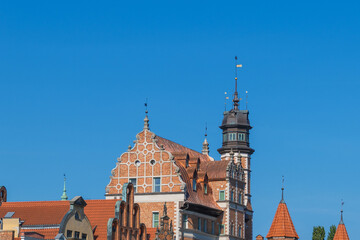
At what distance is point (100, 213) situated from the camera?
88.5m

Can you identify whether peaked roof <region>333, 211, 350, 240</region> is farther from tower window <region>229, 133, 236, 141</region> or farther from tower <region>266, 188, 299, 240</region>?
tower window <region>229, 133, 236, 141</region>

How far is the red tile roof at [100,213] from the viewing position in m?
86.2

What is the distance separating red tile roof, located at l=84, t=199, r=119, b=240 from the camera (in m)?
86.2

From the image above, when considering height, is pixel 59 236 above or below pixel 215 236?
below

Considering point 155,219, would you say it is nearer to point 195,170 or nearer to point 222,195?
point 195,170

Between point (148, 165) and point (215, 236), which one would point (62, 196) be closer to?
point (148, 165)

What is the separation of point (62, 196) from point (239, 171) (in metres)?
19.8

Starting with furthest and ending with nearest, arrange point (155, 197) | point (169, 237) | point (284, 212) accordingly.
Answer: point (284, 212), point (155, 197), point (169, 237)

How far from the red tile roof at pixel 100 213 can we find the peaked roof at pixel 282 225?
1442 inches

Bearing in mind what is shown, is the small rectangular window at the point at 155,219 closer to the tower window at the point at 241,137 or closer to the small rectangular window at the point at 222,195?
the small rectangular window at the point at 222,195

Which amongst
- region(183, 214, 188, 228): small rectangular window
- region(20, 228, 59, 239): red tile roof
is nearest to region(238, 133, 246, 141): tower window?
region(183, 214, 188, 228): small rectangular window

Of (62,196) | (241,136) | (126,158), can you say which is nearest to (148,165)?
(126,158)

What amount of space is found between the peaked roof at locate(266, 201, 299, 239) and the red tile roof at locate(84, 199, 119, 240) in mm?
36622

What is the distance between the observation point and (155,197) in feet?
343
